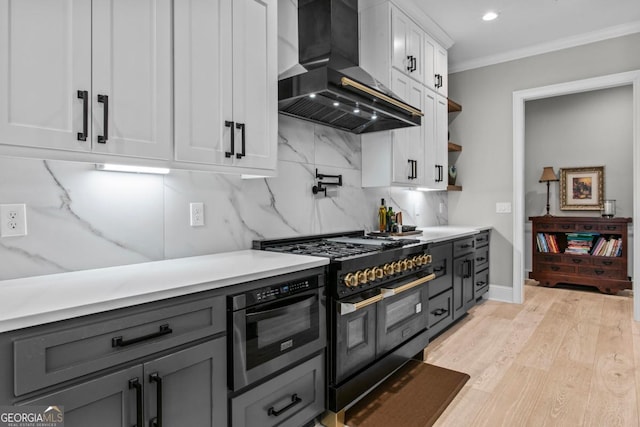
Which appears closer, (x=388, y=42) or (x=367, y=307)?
(x=367, y=307)

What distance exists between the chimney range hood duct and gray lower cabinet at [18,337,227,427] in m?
1.47

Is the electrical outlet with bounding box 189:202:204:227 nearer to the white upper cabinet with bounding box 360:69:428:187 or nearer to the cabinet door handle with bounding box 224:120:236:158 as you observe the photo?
the cabinet door handle with bounding box 224:120:236:158

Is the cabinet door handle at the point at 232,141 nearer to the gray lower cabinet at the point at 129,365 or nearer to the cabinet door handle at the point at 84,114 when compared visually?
the cabinet door handle at the point at 84,114

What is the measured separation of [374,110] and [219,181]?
1.13 meters

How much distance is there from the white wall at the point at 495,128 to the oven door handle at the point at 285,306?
348cm

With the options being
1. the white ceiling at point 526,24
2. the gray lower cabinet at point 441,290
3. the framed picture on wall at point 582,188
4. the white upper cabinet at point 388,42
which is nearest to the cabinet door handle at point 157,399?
the gray lower cabinet at point 441,290

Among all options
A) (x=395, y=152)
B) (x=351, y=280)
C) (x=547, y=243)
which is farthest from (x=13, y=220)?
(x=547, y=243)

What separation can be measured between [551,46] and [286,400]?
458 centimetres

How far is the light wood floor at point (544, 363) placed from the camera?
2.11m

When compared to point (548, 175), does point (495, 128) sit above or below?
above

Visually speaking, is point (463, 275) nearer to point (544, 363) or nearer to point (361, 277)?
point (544, 363)

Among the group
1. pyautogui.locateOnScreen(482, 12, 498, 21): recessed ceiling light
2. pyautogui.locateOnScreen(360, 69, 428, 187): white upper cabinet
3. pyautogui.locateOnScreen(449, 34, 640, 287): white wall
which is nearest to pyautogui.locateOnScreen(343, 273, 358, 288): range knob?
pyautogui.locateOnScreen(360, 69, 428, 187): white upper cabinet

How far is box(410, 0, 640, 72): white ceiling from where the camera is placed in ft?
11.0

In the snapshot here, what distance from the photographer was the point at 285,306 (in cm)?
171
